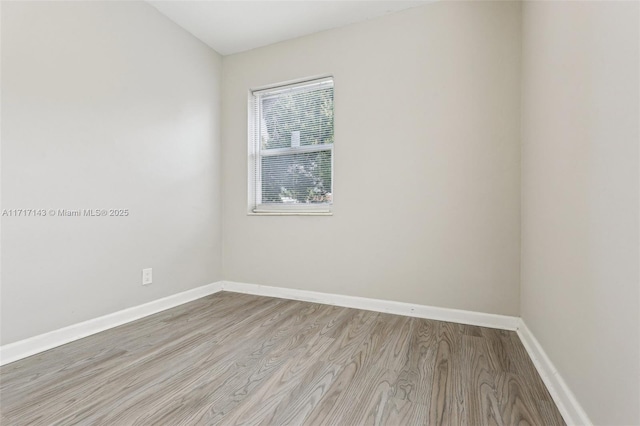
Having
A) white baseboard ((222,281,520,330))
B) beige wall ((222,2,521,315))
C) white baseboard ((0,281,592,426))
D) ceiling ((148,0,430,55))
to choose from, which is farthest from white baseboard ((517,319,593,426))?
ceiling ((148,0,430,55))

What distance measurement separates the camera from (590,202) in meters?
1.01

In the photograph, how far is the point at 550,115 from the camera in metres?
1.43

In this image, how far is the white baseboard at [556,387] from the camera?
1.05m

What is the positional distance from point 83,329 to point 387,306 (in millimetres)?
2124

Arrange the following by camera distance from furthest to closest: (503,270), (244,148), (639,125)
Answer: (244,148)
(503,270)
(639,125)

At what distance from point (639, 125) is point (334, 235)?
1.99 metres

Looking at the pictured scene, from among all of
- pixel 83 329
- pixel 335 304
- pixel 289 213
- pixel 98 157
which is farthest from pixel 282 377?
pixel 98 157

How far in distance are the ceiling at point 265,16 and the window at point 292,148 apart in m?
0.46

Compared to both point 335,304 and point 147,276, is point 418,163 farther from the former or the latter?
point 147,276

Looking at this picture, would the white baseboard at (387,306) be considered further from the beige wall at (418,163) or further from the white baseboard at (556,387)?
the white baseboard at (556,387)

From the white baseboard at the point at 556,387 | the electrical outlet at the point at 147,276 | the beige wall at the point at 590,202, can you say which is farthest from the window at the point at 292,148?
the white baseboard at the point at 556,387

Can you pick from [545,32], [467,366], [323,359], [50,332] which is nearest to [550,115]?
[545,32]

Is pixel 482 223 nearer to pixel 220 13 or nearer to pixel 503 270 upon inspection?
pixel 503 270

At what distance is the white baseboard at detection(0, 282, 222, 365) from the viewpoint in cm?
158
